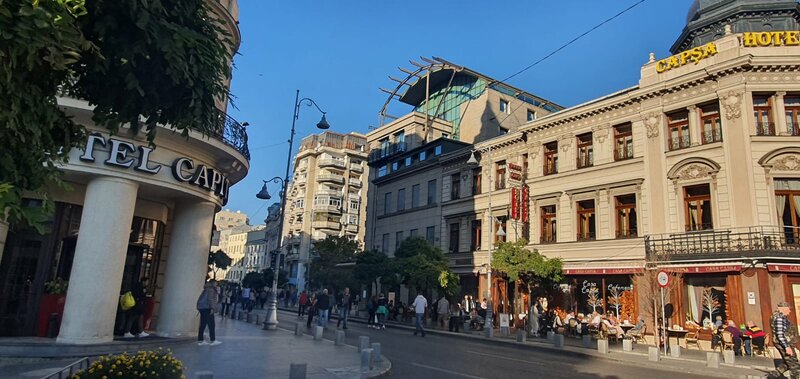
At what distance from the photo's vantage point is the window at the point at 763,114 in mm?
21391

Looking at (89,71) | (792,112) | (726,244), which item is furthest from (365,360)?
(792,112)

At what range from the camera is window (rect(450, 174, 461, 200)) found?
1398 inches

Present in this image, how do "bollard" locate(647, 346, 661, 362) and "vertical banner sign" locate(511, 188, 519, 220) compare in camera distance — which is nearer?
"bollard" locate(647, 346, 661, 362)

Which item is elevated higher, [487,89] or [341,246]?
[487,89]

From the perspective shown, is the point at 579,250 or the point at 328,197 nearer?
the point at 579,250

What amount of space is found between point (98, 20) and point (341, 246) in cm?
5217

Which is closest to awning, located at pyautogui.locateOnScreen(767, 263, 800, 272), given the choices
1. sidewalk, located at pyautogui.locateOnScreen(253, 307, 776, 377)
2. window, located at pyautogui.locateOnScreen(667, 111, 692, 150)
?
sidewalk, located at pyautogui.locateOnScreen(253, 307, 776, 377)

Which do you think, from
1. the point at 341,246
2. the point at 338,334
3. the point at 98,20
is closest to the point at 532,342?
the point at 338,334

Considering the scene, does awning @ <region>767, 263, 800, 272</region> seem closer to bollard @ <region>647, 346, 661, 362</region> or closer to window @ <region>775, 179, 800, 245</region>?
window @ <region>775, 179, 800, 245</region>

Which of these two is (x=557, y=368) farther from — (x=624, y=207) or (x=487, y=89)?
(x=487, y=89)

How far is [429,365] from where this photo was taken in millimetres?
12102

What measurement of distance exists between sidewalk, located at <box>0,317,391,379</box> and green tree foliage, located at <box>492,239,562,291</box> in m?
12.0

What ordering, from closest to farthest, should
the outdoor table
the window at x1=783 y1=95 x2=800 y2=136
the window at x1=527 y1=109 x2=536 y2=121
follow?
the outdoor table, the window at x1=783 y1=95 x2=800 y2=136, the window at x1=527 y1=109 x2=536 y2=121

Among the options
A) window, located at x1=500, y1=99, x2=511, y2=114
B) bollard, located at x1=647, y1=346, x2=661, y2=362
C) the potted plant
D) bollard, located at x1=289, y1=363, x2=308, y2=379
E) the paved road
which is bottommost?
the paved road
